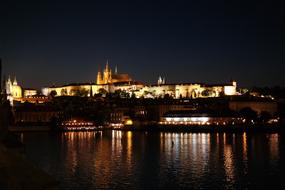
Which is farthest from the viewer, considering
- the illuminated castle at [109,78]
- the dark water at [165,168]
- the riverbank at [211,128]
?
the illuminated castle at [109,78]

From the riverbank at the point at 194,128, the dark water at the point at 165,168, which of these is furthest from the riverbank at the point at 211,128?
the dark water at the point at 165,168

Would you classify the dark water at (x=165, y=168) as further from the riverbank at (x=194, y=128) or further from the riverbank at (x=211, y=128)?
the riverbank at (x=194, y=128)

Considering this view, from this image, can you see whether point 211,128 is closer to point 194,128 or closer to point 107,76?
point 194,128

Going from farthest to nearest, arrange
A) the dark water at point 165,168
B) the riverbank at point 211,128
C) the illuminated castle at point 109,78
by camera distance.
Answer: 1. the illuminated castle at point 109,78
2. the riverbank at point 211,128
3. the dark water at point 165,168

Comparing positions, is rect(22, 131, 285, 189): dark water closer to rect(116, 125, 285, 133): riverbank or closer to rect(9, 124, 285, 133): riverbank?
rect(116, 125, 285, 133): riverbank

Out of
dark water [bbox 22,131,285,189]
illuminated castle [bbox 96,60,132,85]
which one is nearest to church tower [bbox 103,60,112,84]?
illuminated castle [bbox 96,60,132,85]

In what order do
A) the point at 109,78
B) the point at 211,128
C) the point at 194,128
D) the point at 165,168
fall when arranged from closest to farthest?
the point at 165,168 < the point at 211,128 < the point at 194,128 < the point at 109,78

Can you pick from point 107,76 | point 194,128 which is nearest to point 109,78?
point 107,76

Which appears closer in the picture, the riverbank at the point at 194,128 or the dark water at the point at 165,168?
the dark water at the point at 165,168

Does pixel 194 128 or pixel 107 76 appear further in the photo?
pixel 107 76

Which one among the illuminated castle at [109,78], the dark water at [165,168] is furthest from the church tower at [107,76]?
the dark water at [165,168]

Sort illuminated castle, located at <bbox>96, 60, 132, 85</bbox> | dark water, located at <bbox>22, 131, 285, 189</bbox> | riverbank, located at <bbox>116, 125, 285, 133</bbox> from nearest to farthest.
→ dark water, located at <bbox>22, 131, 285, 189</bbox>
riverbank, located at <bbox>116, 125, 285, 133</bbox>
illuminated castle, located at <bbox>96, 60, 132, 85</bbox>

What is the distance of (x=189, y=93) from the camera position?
325 feet

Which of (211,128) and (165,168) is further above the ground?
(211,128)
